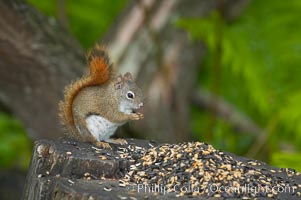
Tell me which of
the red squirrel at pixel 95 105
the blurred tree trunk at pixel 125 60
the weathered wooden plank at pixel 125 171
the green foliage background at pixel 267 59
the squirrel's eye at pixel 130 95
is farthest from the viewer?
the green foliage background at pixel 267 59

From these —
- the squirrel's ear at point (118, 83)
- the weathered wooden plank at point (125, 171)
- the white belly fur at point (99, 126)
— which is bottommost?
the weathered wooden plank at point (125, 171)

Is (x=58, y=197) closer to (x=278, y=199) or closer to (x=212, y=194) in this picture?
(x=212, y=194)

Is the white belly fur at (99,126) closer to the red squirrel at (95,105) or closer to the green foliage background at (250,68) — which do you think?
the red squirrel at (95,105)

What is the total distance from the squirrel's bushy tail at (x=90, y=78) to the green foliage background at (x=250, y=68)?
3.62 ft

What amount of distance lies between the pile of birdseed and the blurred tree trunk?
1.44m

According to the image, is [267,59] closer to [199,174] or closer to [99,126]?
[99,126]

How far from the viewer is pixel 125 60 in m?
5.37

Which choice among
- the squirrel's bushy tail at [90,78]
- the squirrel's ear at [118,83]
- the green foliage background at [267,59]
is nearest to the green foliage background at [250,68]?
the green foliage background at [267,59]

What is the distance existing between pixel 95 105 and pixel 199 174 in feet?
2.34

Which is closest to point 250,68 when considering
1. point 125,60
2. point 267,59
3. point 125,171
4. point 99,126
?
point 267,59

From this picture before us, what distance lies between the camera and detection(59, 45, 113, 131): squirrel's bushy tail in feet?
11.5

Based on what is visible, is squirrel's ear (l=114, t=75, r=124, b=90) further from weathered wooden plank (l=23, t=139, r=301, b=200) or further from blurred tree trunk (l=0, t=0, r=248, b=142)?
blurred tree trunk (l=0, t=0, r=248, b=142)

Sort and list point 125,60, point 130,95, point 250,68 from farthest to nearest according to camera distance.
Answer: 1. point 125,60
2. point 250,68
3. point 130,95

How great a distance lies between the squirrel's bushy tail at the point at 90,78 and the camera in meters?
3.49
